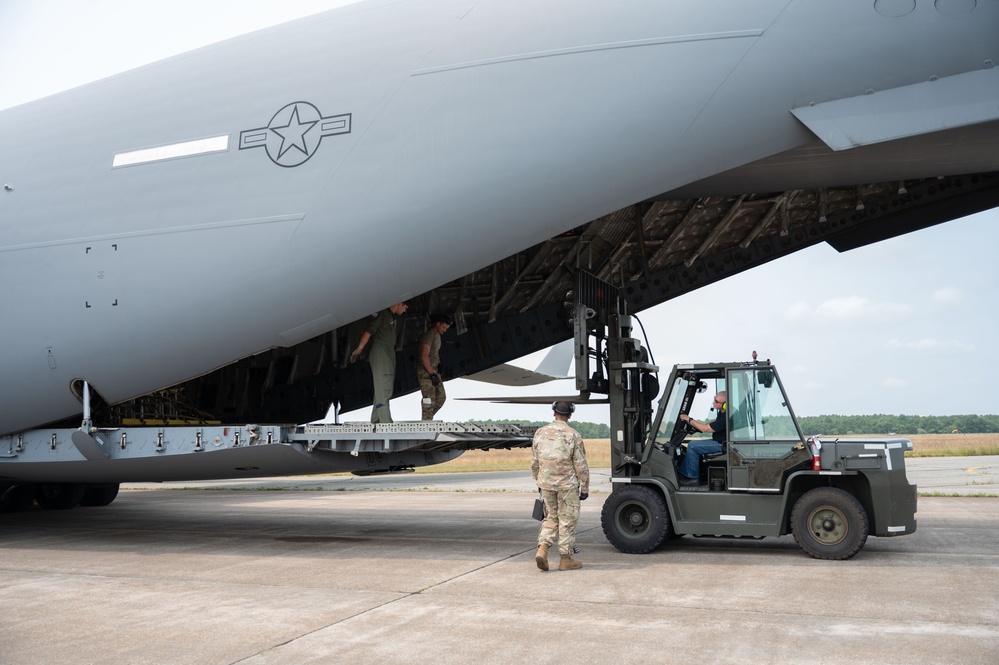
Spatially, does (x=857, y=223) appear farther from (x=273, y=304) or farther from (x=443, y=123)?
(x=273, y=304)

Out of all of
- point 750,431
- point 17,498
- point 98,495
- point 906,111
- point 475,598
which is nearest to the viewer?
point 475,598

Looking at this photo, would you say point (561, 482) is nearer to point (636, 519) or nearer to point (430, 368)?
point (636, 519)

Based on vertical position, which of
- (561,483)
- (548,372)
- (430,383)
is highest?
(548,372)

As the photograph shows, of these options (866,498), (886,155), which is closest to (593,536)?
(866,498)

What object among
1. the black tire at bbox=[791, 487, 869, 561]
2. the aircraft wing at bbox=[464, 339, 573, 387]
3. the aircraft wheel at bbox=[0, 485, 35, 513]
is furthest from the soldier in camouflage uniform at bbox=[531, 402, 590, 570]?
the aircraft wing at bbox=[464, 339, 573, 387]

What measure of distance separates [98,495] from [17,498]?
191 centimetres

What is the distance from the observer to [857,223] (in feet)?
36.9

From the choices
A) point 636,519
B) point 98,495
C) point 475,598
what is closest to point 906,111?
point 636,519

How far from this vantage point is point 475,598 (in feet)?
22.9

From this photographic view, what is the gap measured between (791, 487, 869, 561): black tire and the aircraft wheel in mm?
13550

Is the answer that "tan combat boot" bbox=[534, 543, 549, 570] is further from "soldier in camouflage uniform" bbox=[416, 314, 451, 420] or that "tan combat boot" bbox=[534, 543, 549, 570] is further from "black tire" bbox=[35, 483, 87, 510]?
→ "black tire" bbox=[35, 483, 87, 510]

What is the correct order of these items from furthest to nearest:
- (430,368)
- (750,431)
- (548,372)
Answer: (548,372), (430,368), (750,431)

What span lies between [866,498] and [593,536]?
345cm

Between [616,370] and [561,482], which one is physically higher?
[616,370]
